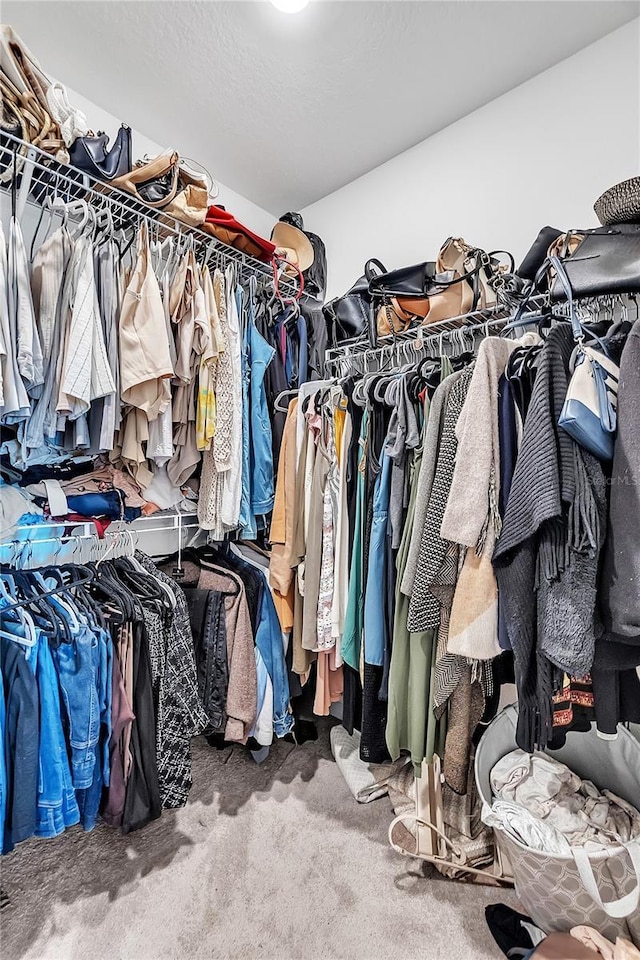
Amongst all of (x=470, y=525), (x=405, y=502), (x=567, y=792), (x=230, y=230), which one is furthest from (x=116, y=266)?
(x=567, y=792)

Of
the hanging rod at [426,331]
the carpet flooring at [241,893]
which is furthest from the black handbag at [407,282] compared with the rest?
the carpet flooring at [241,893]

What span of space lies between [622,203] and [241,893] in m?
2.28

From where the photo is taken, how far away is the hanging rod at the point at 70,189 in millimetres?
1350

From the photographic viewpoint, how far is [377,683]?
151 cm

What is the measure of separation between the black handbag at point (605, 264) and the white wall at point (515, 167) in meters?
0.60

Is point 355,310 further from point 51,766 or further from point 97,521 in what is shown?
point 51,766

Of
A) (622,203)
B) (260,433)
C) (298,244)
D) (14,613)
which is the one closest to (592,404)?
(622,203)

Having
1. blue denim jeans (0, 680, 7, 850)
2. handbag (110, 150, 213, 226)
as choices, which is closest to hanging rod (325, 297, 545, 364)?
handbag (110, 150, 213, 226)

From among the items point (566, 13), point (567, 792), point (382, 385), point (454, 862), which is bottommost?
point (454, 862)

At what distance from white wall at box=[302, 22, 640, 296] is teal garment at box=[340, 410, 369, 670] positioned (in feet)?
3.81

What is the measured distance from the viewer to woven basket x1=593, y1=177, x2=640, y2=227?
3.83 feet

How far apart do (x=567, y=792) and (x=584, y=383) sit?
1.21 meters

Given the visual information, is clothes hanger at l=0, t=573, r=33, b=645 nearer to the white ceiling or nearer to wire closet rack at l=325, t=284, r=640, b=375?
wire closet rack at l=325, t=284, r=640, b=375

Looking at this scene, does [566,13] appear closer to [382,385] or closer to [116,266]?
[382,385]
